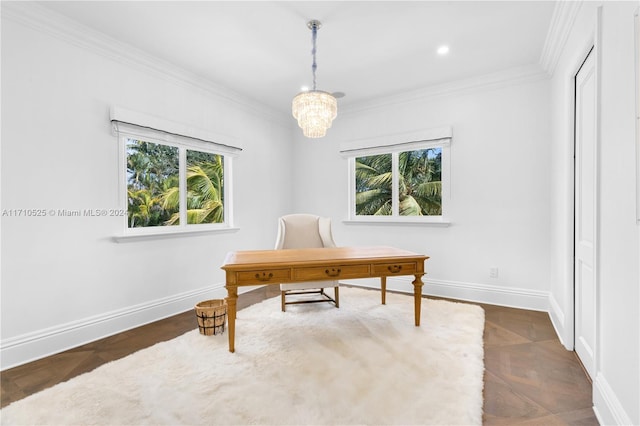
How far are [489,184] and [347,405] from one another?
302 cm

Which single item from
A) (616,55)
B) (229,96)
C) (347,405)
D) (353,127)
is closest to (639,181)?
(616,55)

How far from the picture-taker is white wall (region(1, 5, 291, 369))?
221 centimetres

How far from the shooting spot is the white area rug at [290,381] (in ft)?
5.23

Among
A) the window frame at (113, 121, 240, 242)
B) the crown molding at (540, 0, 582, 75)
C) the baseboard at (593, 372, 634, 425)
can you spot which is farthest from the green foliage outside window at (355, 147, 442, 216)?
the baseboard at (593, 372, 634, 425)

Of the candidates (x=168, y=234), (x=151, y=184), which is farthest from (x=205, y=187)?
(x=168, y=234)

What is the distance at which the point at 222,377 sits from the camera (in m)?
1.95

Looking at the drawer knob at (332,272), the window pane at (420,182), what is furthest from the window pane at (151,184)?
the window pane at (420,182)

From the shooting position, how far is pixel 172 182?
134 inches

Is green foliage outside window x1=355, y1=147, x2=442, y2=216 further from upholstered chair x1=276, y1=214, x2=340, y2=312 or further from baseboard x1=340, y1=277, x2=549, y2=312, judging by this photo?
upholstered chair x1=276, y1=214, x2=340, y2=312

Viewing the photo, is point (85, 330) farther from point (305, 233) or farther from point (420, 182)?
point (420, 182)

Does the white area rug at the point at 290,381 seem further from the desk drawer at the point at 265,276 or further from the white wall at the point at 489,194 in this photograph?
the white wall at the point at 489,194

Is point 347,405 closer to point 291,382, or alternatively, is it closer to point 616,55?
point 291,382

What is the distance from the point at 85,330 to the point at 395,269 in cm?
269

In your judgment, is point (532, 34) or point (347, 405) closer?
point (347, 405)
